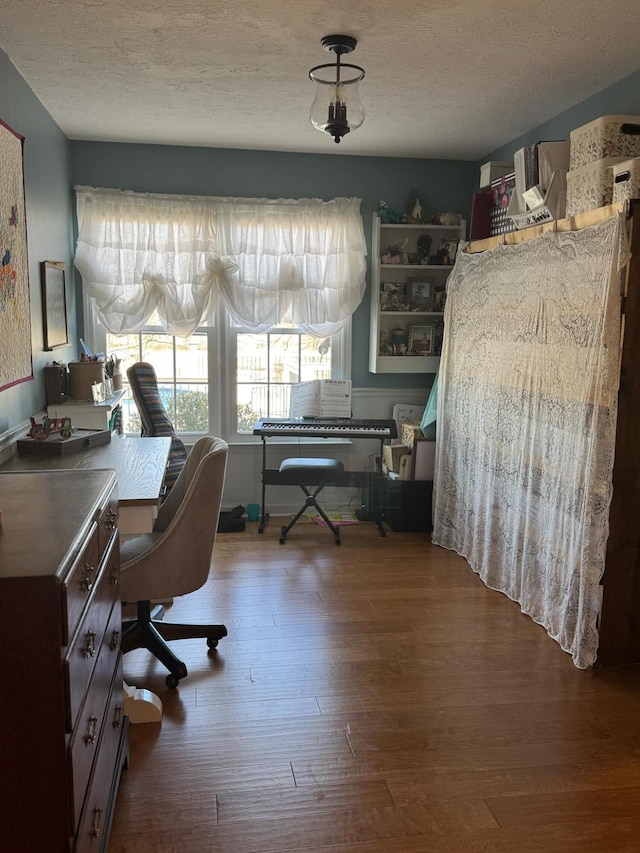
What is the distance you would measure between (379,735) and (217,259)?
3349 millimetres

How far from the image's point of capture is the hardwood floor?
6.84 feet

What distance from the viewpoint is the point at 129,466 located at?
9.58ft

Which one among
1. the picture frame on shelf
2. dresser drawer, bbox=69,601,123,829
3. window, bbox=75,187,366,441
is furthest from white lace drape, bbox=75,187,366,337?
dresser drawer, bbox=69,601,123,829

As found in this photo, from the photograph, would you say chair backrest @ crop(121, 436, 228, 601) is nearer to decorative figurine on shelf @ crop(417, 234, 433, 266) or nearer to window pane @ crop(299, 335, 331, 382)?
window pane @ crop(299, 335, 331, 382)

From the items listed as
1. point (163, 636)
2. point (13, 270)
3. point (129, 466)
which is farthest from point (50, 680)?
point (13, 270)

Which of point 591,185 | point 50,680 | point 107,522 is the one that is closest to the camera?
point 50,680

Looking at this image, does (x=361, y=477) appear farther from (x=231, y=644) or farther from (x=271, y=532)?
(x=231, y=644)

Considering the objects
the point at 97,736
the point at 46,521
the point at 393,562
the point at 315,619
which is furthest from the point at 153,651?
the point at 393,562

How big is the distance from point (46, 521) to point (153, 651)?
1.45 meters

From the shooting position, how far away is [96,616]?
1.71 m

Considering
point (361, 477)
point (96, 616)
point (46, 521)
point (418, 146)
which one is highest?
point (418, 146)

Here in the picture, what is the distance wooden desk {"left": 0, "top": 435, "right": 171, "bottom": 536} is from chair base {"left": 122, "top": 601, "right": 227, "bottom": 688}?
1.83 ft

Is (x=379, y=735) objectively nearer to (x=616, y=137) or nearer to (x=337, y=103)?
(x=337, y=103)

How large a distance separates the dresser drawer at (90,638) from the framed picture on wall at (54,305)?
2.08m
